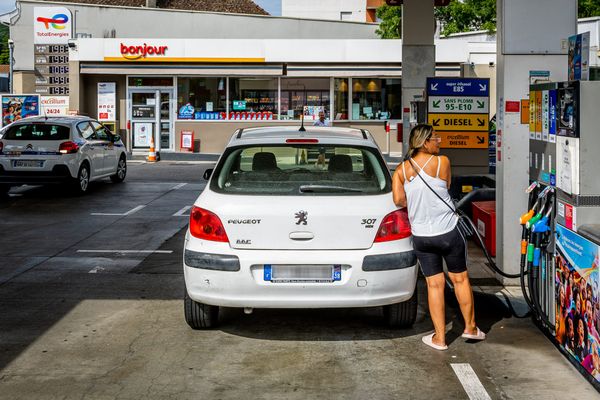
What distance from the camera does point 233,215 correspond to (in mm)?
6324

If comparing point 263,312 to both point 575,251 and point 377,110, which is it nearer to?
point 575,251

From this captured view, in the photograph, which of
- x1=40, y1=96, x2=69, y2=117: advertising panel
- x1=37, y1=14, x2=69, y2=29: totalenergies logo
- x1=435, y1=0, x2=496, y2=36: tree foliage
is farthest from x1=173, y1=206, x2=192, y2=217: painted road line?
x1=435, y1=0, x2=496, y2=36: tree foliage

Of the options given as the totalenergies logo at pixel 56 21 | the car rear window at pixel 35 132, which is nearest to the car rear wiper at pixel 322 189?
the car rear window at pixel 35 132

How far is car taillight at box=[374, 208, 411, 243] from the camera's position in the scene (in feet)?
20.9

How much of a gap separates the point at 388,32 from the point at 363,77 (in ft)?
40.6

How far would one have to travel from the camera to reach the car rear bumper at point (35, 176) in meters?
16.8

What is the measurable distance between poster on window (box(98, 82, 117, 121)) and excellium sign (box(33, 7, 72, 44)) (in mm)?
8577

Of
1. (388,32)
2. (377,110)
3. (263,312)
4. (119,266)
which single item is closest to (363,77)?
(377,110)

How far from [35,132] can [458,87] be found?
8.49 meters

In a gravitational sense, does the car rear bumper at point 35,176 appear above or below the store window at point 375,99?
below

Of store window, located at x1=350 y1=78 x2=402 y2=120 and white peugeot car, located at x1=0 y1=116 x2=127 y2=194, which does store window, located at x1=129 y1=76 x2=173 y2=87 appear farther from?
white peugeot car, located at x1=0 y1=116 x2=127 y2=194

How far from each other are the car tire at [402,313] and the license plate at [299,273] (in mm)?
822

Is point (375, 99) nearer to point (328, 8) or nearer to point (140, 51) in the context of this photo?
point (140, 51)

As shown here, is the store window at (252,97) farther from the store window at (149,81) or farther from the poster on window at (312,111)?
the store window at (149,81)
